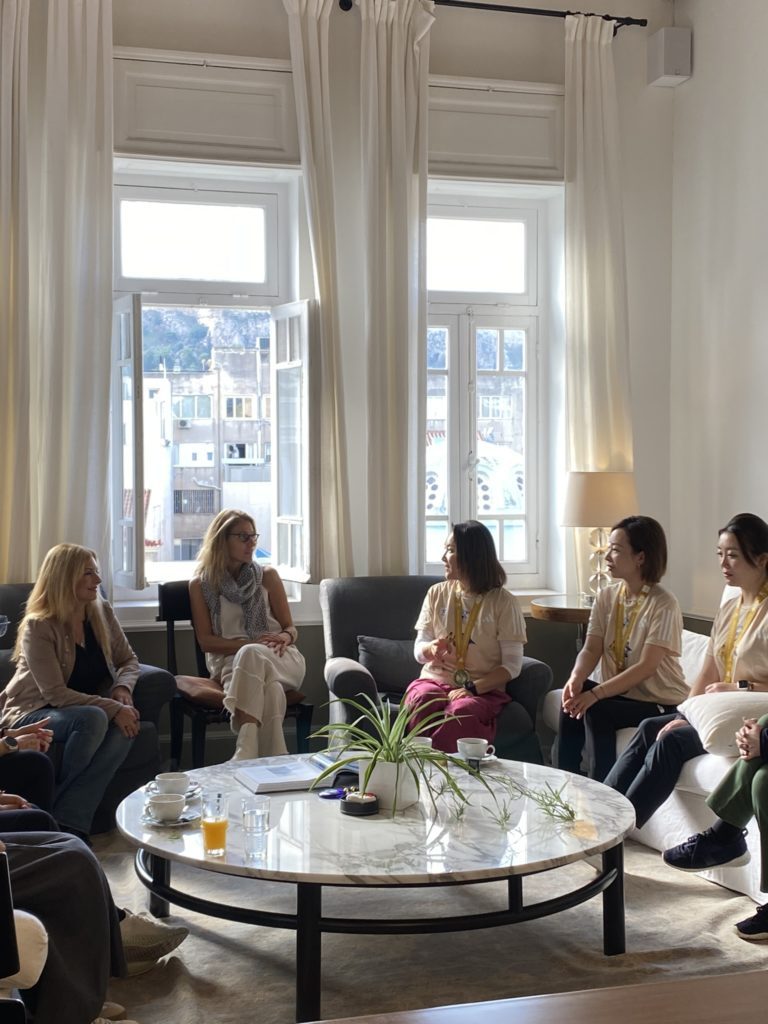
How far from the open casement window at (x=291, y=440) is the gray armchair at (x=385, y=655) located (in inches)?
14.4

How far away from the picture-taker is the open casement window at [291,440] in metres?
5.60

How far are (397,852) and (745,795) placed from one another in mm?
1192

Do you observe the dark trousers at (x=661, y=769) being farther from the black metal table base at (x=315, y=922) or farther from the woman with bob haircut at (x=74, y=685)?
the woman with bob haircut at (x=74, y=685)

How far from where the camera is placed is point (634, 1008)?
145cm

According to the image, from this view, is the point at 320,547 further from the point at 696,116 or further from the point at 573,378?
the point at 696,116

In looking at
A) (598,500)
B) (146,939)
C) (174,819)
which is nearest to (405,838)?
(174,819)

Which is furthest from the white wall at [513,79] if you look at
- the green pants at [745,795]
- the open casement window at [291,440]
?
the green pants at [745,795]

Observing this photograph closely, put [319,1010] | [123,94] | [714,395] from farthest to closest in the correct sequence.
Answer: [714,395] → [123,94] → [319,1010]

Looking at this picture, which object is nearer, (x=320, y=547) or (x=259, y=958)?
(x=259, y=958)

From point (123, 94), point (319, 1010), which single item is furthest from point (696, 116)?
point (319, 1010)

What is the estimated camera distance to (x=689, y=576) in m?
6.06

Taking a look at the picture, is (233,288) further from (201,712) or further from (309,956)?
(309,956)

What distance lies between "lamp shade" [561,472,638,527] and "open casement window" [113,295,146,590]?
6.67ft

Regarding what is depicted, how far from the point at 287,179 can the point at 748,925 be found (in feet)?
13.7
